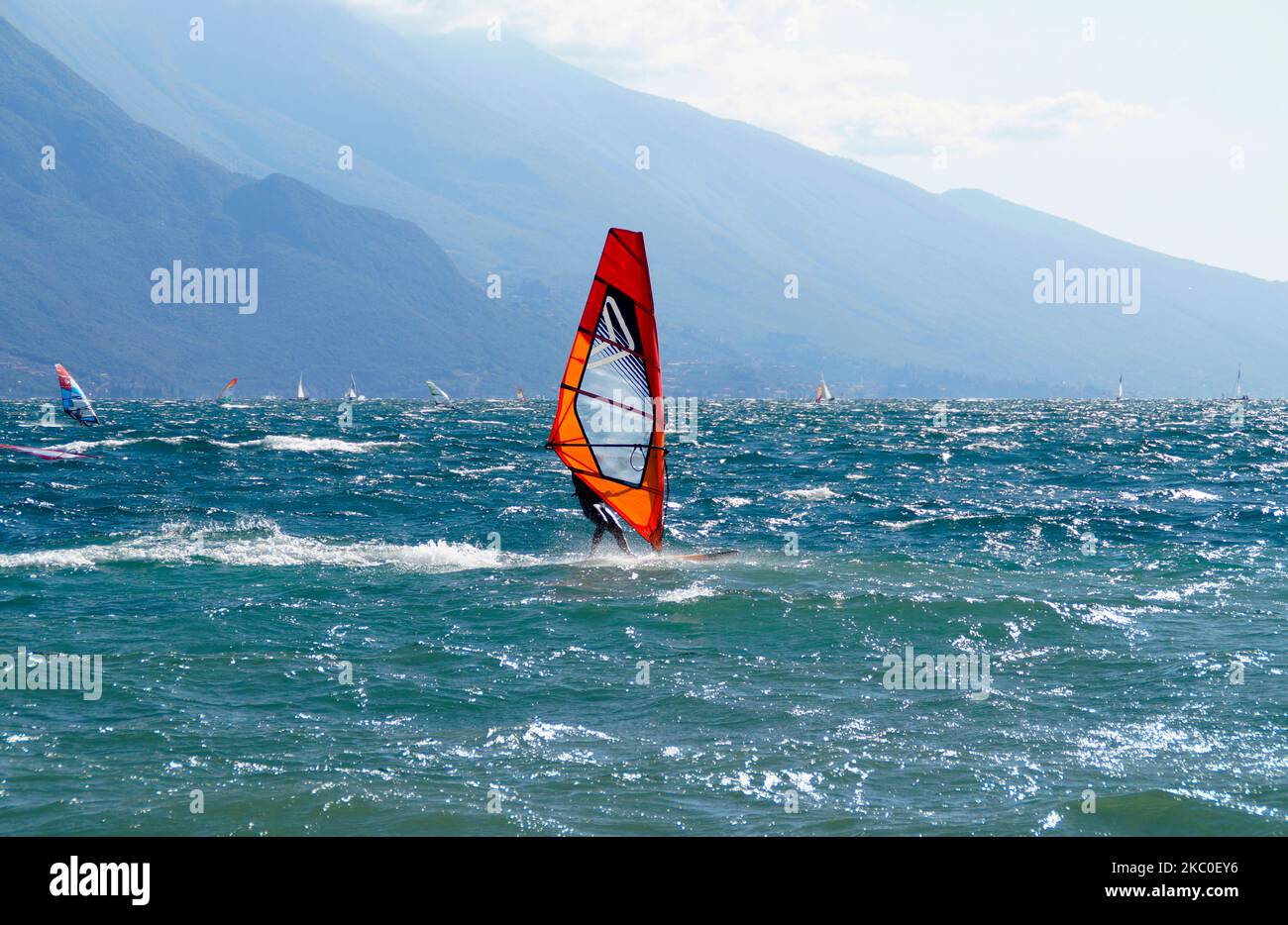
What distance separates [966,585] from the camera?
2367 centimetres

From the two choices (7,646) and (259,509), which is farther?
(259,509)

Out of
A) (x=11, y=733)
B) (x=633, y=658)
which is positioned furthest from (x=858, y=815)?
(x=11, y=733)

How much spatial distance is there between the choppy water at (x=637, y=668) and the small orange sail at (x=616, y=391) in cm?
200

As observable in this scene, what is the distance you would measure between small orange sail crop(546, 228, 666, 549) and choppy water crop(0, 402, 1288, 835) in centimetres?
200

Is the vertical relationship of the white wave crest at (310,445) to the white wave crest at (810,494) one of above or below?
above

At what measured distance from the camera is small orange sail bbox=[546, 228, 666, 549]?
2339 cm

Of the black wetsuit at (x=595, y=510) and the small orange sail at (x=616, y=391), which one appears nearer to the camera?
the small orange sail at (x=616, y=391)

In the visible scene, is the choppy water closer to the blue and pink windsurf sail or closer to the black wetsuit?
the black wetsuit

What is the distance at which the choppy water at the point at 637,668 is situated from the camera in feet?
39.1

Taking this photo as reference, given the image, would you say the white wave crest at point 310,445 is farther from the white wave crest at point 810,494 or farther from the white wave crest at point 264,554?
the white wave crest at point 264,554

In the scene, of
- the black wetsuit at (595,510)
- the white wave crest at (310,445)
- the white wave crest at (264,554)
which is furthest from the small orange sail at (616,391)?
the white wave crest at (310,445)

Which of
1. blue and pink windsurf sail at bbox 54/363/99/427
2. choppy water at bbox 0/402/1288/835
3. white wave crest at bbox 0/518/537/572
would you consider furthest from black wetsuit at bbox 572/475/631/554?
blue and pink windsurf sail at bbox 54/363/99/427
